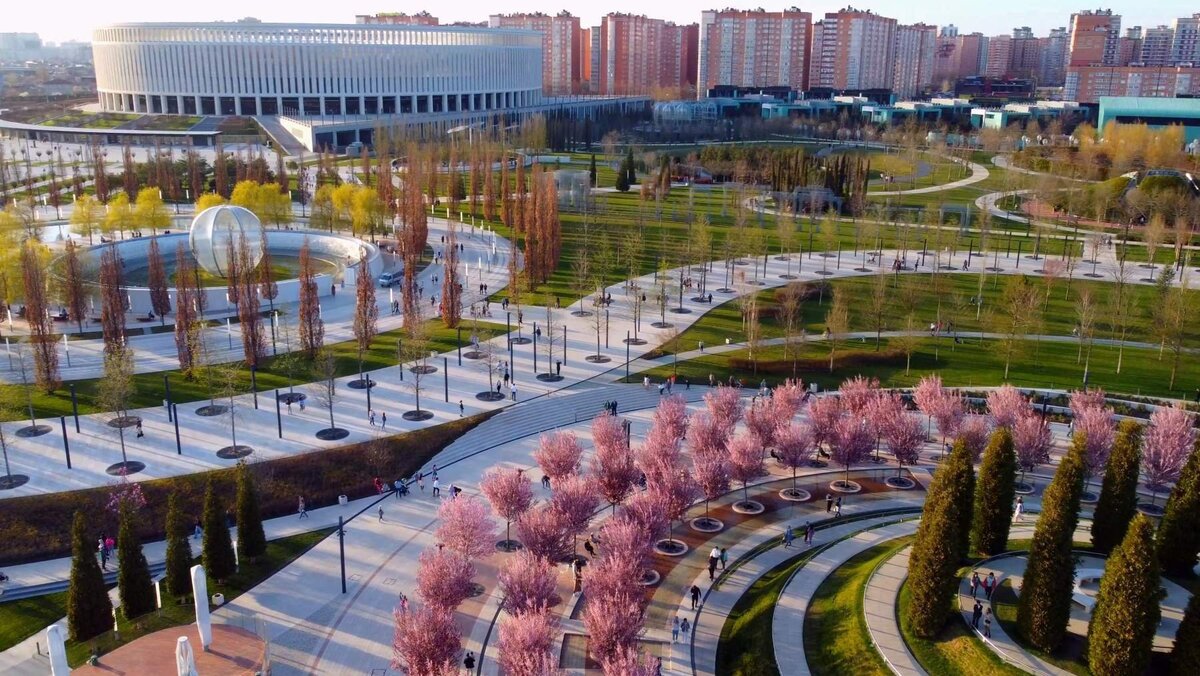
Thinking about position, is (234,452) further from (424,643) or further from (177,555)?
(424,643)

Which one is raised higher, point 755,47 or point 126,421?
point 755,47

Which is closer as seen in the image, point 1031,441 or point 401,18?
point 1031,441

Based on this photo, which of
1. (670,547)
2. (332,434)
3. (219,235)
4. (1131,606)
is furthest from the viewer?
(219,235)

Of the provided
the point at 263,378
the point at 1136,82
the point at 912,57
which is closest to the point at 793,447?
the point at 263,378

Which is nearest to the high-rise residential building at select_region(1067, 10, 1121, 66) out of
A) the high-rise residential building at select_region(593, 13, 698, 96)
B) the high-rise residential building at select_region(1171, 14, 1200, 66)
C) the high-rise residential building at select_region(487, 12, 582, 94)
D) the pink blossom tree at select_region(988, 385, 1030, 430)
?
the high-rise residential building at select_region(1171, 14, 1200, 66)

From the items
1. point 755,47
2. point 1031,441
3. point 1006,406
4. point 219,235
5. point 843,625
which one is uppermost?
point 755,47

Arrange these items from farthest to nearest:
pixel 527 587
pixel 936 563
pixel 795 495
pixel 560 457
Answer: pixel 795 495 → pixel 560 457 → pixel 527 587 → pixel 936 563

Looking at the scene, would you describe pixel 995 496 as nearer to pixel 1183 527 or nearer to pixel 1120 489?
pixel 1120 489
